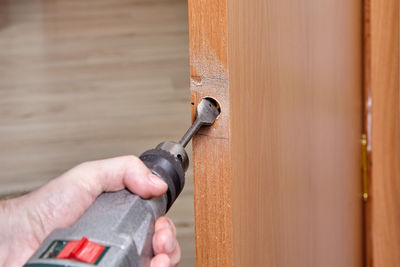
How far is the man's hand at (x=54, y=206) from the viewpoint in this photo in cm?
42

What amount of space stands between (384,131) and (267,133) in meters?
0.52

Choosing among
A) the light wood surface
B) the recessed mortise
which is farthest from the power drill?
the light wood surface

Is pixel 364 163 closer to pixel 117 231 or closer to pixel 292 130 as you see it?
pixel 292 130

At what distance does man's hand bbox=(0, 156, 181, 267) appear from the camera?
421mm

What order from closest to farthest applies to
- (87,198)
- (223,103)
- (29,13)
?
1. (223,103)
2. (87,198)
3. (29,13)

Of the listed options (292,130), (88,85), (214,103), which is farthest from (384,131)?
(88,85)

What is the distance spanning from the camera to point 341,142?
729mm

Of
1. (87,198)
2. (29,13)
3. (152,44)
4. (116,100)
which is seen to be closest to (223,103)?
(87,198)

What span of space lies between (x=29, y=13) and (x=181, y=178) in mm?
2389

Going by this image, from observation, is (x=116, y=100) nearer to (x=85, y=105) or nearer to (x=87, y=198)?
(x=85, y=105)

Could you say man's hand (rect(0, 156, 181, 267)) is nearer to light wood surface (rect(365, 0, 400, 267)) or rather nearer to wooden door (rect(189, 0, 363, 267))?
wooden door (rect(189, 0, 363, 267))

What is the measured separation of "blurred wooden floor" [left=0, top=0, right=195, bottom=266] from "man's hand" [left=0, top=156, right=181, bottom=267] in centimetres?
79

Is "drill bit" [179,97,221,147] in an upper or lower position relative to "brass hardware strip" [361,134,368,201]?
upper

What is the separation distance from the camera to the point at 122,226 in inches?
13.4
